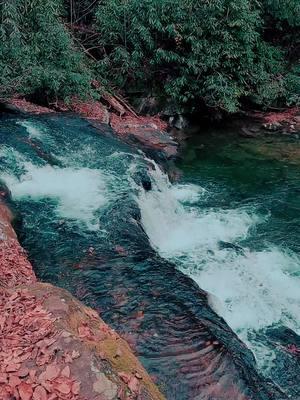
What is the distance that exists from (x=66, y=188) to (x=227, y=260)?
3.24m

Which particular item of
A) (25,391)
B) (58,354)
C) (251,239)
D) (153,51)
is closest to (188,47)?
→ (153,51)

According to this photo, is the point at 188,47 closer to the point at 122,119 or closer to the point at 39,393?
the point at 122,119

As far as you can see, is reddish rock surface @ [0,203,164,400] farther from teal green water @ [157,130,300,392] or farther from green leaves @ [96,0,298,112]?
green leaves @ [96,0,298,112]

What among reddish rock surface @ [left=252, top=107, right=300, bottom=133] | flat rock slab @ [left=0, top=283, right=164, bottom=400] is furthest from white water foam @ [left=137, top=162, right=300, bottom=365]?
reddish rock surface @ [left=252, top=107, right=300, bottom=133]

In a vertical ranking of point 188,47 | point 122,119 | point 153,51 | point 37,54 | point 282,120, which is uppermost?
point 188,47

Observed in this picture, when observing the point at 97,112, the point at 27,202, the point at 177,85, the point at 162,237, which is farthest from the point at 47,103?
the point at 162,237

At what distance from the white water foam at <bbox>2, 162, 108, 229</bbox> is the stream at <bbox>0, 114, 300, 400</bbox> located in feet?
0.10

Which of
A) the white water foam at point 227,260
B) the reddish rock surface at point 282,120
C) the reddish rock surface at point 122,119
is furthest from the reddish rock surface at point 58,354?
the reddish rock surface at point 282,120

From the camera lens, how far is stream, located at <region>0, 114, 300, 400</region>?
157 inches

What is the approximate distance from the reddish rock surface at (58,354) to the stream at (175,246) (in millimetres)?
892

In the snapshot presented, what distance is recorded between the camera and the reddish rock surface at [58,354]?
246 centimetres

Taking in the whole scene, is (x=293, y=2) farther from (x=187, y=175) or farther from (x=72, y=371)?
(x=72, y=371)

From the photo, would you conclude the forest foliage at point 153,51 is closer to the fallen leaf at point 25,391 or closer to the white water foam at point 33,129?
the white water foam at point 33,129

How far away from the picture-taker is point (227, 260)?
652 cm
